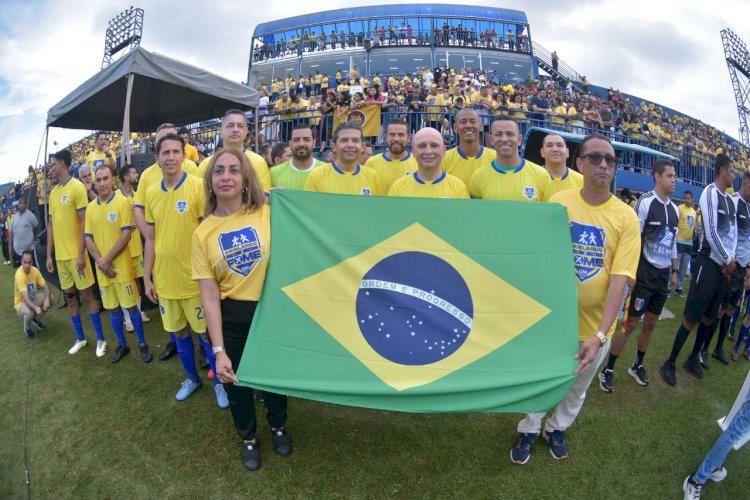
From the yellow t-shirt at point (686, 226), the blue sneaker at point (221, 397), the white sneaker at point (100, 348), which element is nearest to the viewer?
the blue sneaker at point (221, 397)

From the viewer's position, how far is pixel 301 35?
29.2 meters

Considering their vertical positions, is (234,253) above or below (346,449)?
above

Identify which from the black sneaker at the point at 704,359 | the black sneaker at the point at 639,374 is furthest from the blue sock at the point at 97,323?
the black sneaker at the point at 704,359

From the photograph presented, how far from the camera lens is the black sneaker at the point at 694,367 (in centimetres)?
450

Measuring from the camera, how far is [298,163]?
4.20 meters

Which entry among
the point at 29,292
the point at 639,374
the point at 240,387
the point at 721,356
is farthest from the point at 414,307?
the point at 29,292

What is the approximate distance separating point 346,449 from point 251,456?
2.45 ft

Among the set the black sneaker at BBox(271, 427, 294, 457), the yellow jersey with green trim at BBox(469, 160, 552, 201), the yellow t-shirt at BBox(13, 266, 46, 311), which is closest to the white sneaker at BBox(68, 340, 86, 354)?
the yellow t-shirt at BBox(13, 266, 46, 311)

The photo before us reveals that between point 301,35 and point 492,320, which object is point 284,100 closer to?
point 492,320

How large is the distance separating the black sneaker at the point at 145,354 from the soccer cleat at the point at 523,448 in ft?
13.8

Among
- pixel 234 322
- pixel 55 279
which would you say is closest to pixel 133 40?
pixel 55 279

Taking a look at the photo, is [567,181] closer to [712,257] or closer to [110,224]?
[712,257]

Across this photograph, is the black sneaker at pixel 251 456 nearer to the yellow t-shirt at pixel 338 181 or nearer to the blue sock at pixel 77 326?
the yellow t-shirt at pixel 338 181

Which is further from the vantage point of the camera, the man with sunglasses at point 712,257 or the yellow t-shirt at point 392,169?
the yellow t-shirt at point 392,169
